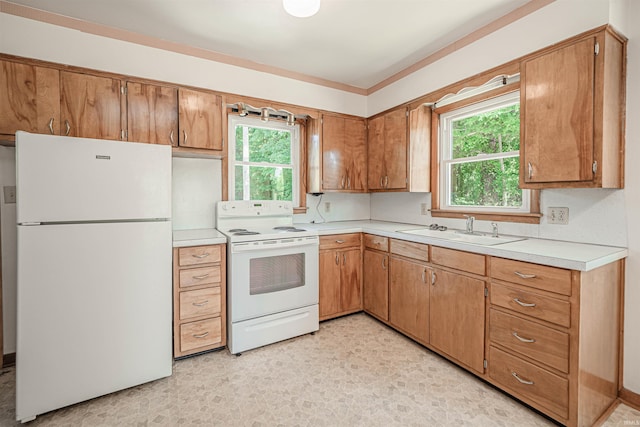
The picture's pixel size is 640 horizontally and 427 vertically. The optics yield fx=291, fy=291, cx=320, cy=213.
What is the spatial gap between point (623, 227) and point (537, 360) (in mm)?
988

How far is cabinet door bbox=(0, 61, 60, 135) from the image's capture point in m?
1.98

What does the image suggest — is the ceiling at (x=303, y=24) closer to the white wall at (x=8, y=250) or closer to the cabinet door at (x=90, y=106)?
the cabinet door at (x=90, y=106)

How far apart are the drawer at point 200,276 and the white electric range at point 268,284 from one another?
0.10 meters

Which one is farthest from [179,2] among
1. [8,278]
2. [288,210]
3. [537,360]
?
[537,360]

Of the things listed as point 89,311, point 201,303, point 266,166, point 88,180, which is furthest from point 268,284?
point 88,180

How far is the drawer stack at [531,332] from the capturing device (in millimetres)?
1544

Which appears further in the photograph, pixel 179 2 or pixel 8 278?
pixel 8 278

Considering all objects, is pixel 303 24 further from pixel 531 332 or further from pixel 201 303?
pixel 531 332


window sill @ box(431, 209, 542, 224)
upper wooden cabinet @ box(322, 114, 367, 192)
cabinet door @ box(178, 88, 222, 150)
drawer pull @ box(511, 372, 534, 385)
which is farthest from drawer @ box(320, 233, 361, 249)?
drawer pull @ box(511, 372, 534, 385)

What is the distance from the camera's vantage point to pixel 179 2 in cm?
203

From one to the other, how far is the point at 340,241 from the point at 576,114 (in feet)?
6.61

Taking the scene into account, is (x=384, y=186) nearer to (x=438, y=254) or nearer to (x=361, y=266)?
(x=361, y=266)

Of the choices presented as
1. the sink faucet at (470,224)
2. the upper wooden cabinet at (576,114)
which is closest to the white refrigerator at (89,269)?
the sink faucet at (470,224)

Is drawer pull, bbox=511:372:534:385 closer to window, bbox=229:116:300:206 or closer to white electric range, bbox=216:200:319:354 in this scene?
white electric range, bbox=216:200:319:354
